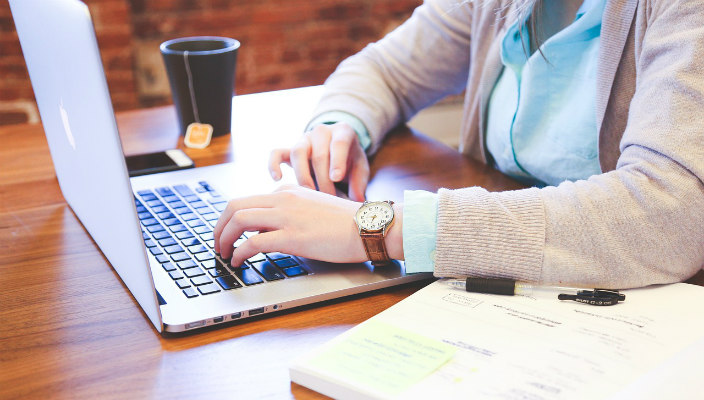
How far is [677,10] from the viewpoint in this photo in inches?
29.8

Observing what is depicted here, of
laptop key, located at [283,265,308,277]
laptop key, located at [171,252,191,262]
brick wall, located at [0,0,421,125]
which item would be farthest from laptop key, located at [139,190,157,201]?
brick wall, located at [0,0,421,125]

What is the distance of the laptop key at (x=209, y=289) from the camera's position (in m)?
0.72

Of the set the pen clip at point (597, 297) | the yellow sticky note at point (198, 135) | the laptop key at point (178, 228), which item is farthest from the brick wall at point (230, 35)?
the pen clip at point (597, 297)

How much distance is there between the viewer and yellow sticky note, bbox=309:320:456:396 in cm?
57

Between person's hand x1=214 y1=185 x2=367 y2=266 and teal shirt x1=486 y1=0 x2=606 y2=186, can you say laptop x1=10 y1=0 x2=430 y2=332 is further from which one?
teal shirt x1=486 y1=0 x2=606 y2=186

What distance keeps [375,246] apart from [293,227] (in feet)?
0.30

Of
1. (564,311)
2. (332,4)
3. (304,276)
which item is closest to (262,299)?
(304,276)

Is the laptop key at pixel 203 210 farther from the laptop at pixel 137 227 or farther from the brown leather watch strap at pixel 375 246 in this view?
the brown leather watch strap at pixel 375 246

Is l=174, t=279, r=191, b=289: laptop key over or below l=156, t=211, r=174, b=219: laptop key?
below

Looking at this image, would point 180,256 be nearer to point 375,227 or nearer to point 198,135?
point 375,227

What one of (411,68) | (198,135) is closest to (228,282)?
(198,135)

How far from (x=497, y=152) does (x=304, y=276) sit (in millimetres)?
492

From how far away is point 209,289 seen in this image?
724mm

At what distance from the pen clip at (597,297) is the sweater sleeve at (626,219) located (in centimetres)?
2
